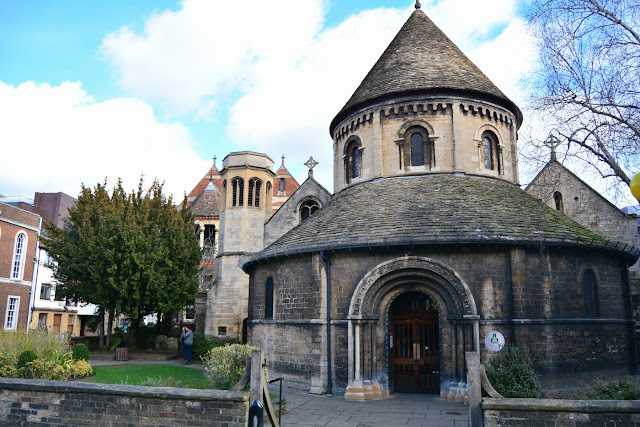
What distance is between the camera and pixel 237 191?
24453mm

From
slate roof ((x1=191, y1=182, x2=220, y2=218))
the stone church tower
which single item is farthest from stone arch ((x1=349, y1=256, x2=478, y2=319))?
slate roof ((x1=191, y1=182, x2=220, y2=218))

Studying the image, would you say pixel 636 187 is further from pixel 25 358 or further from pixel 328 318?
pixel 25 358

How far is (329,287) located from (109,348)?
16.9 meters

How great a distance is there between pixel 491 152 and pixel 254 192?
11439 millimetres

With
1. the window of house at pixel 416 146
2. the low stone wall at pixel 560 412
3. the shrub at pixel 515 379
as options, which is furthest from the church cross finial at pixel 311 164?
the low stone wall at pixel 560 412

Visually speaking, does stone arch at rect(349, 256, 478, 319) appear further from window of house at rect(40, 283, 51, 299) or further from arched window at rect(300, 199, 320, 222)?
window of house at rect(40, 283, 51, 299)

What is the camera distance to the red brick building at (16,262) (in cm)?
2908

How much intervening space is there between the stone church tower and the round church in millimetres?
5761

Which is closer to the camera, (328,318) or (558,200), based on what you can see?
(328,318)

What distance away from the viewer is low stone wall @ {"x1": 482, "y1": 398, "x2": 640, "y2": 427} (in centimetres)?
744

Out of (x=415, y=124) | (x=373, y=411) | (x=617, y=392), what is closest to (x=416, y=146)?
(x=415, y=124)

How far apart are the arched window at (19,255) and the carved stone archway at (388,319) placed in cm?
2556

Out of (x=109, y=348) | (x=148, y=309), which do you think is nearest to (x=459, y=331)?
(x=148, y=309)

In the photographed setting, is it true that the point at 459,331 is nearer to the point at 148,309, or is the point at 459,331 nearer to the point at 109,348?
the point at 148,309
